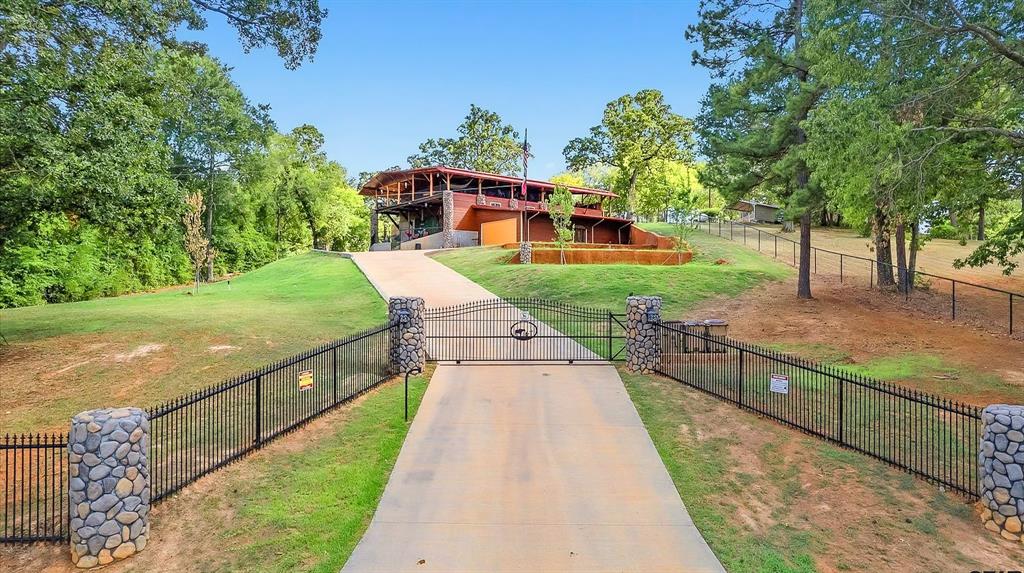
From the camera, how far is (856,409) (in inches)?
398

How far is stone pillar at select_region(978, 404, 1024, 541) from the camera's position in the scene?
6387 mm

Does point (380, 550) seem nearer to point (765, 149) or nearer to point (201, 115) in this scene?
point (765, 149)

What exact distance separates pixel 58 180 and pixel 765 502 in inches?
591

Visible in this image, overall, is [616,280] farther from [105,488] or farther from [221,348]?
[105,488]

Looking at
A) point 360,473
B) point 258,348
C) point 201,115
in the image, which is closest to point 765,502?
point 360,473

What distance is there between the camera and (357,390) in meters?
11.6

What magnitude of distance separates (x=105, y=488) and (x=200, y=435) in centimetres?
338

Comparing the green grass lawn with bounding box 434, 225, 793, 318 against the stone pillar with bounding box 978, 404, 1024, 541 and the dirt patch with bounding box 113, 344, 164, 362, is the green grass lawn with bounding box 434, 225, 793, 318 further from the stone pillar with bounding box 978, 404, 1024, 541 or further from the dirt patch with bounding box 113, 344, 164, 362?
the dirt patch with bounding box 113, 344, 164, 362

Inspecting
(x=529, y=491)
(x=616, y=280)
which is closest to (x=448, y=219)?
(x=616, y=280)

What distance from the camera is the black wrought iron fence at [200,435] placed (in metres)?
6.54

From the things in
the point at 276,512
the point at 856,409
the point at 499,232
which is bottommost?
the point at 276,512

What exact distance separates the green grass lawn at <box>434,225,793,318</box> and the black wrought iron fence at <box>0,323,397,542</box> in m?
11.3

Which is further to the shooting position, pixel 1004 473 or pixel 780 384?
pixel 780 384

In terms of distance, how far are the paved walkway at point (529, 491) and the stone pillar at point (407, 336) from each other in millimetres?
1311
